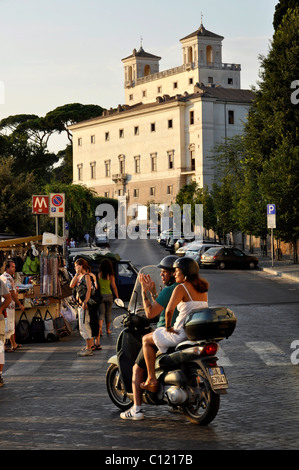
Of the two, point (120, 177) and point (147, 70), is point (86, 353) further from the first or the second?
point (147, 70)

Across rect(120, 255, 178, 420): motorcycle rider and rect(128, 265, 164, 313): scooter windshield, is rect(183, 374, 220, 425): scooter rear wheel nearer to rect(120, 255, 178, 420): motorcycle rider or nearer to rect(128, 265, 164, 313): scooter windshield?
rect(120, 255, 178, 420): motorcycle rider

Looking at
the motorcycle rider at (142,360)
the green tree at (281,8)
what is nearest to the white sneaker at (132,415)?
the motorcycle rider at (142,360)

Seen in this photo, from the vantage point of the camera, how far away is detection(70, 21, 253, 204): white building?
117125mm

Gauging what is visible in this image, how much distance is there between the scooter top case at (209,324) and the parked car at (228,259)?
38425mm

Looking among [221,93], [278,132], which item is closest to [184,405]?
[278,132]

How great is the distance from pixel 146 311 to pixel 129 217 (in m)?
121

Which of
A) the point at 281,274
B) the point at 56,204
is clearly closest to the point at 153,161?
the point at 281,274

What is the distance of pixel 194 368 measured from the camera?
29.2 feet

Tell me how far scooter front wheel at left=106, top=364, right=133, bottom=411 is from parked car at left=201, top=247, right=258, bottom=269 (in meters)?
37.3

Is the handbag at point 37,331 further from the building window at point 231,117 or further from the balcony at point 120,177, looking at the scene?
the balcony at point 120,177

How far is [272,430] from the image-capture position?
8469 millimetres

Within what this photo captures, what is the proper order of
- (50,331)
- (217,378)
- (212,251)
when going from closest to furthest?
(217,378) → (50,331) → (212,251)

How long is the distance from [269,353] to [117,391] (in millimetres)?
5207

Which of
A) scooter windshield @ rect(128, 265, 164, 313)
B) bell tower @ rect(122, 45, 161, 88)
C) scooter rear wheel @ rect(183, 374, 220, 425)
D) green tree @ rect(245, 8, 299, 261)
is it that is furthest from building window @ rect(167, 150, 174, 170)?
scooter rear wheel @ rect(183, 374, 220, 425)
